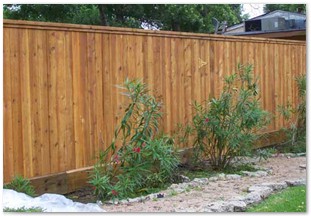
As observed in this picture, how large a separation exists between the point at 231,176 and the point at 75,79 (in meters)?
1.83

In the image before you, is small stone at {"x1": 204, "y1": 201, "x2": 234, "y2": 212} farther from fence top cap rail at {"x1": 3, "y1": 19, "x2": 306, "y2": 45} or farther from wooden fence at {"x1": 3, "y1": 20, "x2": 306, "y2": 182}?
fence top cap rail at {"x1": 3, "y1": 19, "x2": 306, "y2": 45}

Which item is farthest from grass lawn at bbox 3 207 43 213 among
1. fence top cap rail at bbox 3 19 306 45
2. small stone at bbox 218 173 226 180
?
small stone at bbox 218 173 226 180

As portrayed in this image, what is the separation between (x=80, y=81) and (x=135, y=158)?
80 centimetres

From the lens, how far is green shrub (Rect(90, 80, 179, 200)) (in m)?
4.20

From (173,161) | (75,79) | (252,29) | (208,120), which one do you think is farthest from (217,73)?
(252,29)

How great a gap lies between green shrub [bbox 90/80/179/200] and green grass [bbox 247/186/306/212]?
89 cm

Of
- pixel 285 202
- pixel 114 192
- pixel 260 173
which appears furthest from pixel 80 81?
pixel 260 173

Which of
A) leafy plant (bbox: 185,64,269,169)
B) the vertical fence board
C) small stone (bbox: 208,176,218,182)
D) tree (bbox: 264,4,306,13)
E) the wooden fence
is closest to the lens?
the vertical fence board

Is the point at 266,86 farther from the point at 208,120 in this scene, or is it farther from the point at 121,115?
the point at 121,115

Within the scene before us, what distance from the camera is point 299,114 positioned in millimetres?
7145

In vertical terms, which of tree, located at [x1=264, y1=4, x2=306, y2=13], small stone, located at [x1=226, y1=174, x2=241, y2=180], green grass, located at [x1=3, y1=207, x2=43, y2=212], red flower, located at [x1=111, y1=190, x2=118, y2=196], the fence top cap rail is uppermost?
tree, located at [x1=264, y1=4, x2=306, y2=13]

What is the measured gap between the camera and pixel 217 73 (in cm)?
607

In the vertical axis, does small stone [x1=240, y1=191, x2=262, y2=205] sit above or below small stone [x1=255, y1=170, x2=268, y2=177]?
above

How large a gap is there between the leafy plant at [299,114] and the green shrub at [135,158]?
3011 millimetres
